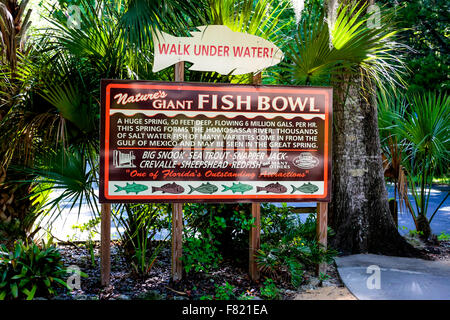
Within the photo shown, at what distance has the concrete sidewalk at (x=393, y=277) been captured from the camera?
14.4 ft

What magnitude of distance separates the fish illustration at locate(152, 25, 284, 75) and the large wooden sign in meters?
0.25

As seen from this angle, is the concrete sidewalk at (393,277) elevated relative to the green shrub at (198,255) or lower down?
lower down

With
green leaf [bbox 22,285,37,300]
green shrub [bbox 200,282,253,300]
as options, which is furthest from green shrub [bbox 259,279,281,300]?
green leaf [bbox 22,285,37,300]

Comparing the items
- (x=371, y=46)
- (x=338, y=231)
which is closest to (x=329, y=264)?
(x=338, y=231)

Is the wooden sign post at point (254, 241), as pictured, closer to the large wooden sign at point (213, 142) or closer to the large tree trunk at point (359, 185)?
the large wooden sign at point (213, 142)

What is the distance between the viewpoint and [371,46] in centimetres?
484

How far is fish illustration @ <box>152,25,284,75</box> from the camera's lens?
15.4ft

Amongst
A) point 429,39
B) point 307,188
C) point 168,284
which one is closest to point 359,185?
point 307,188

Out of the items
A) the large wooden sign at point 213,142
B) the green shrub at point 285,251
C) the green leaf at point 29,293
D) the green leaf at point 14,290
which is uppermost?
the large wooden sign at point 213,142

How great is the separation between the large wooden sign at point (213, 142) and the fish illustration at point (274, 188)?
1 cm

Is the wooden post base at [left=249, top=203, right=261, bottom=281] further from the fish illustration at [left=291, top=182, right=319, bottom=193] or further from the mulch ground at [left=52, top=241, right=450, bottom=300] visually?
the fish illustration at [left=291, top=182, right=319, bottom=193]

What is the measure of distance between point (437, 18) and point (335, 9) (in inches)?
397

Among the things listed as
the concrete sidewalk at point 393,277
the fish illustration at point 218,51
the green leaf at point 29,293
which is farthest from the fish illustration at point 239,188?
the green leaf at point 29,293

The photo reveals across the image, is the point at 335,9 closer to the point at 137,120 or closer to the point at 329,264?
the point at 137,120
